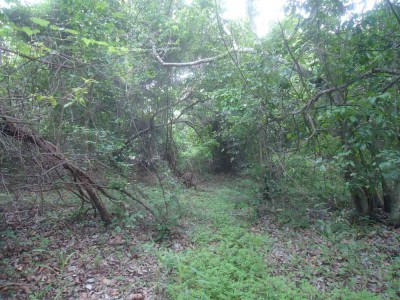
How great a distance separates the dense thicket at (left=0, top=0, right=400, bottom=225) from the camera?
11.6 feet

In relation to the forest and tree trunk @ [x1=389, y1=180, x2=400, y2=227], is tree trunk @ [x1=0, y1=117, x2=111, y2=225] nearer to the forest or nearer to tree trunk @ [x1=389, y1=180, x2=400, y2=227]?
the forest

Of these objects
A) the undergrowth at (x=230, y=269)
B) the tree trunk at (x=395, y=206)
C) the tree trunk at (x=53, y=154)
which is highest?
the tree trunk at (x=53, y=154)

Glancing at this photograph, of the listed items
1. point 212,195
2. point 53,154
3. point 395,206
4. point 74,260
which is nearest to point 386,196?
point 395,206

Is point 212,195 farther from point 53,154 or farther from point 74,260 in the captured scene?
point 53,154

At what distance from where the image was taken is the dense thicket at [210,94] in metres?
3.55

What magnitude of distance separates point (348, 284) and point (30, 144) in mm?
4945

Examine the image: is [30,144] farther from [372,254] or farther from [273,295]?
[372,254]

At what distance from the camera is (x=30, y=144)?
13.2 feet

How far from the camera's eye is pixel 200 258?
4.16m

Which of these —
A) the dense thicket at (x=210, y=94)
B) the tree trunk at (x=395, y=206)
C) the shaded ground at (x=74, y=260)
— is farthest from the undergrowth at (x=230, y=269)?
the tree trunk at (x=395, y=206)

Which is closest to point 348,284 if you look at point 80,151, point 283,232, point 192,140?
point 283,232

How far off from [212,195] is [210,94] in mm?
3073

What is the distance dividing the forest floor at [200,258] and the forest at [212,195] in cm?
3

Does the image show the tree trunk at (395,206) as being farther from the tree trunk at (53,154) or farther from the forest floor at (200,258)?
the tree trunk at (53,154)
